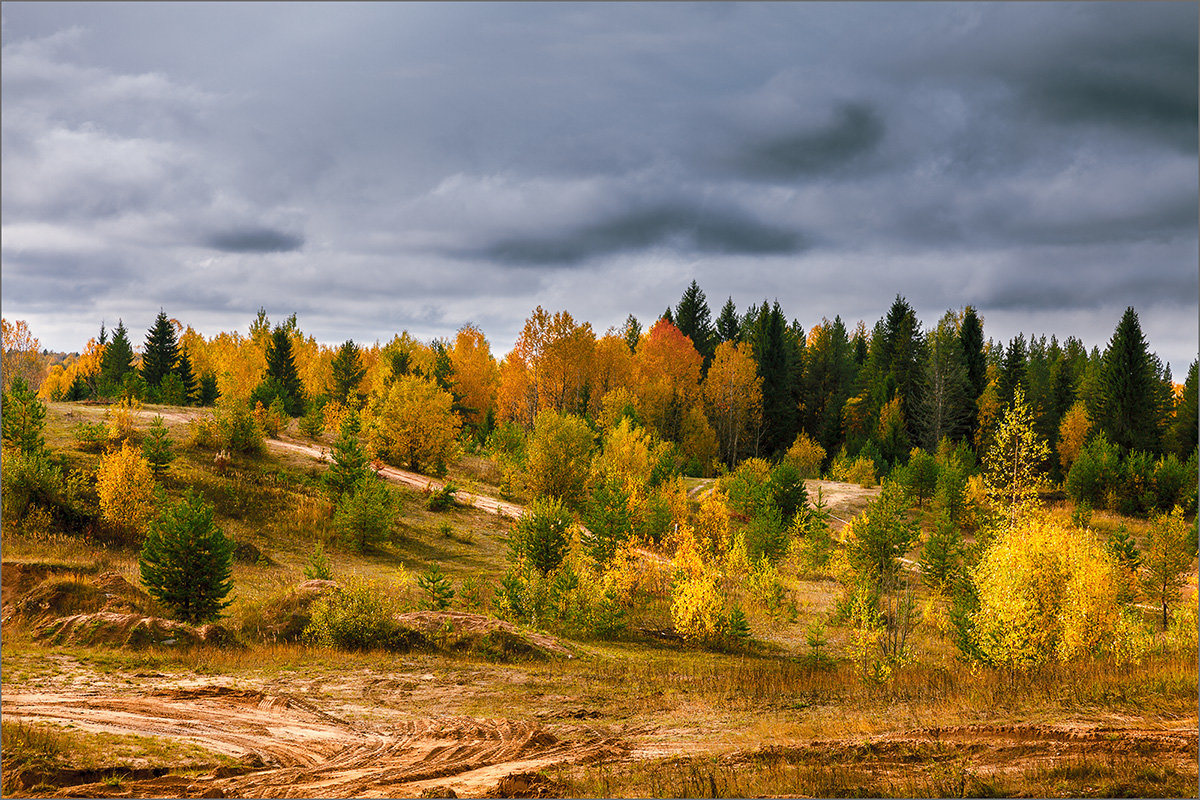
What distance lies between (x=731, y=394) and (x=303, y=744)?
66.3 meters

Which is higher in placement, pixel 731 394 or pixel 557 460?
pixel 731 394

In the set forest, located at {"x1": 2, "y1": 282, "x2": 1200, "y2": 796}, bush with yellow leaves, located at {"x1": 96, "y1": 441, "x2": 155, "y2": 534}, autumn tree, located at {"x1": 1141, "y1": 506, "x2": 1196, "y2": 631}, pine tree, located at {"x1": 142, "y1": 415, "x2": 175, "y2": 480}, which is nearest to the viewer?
forest, located at {"x1": 2, "y1": 282, "x2": 1200, "y2": 796}

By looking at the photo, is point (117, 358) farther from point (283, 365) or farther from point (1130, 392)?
point (1130, 392)

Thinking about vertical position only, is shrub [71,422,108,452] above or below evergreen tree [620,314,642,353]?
below

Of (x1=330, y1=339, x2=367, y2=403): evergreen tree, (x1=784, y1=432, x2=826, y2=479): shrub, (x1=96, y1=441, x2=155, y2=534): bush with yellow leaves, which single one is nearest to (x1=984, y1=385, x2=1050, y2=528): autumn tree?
(x1=96, y1=441, x2=155, y2=534): bush with yellow leaves

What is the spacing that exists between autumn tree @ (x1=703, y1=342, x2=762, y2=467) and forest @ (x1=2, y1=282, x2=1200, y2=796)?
316mm

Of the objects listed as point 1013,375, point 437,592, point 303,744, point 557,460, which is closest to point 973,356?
point 1013,375

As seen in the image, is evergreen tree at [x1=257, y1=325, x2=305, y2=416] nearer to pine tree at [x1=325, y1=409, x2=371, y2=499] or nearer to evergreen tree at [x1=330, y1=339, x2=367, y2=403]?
evergreen tree at [x1=330, y1=339, x2=367, y2=403]

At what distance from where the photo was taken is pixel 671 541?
36.9 metres

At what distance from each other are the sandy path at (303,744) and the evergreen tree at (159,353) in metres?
73.5

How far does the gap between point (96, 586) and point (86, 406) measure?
31.0 m

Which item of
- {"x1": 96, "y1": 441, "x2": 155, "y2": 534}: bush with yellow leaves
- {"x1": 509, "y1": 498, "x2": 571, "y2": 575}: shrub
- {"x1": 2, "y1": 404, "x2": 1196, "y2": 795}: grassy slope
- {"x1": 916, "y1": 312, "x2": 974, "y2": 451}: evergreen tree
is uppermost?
{"x1": 916, "y1": 312, "x2": 974, "y2": 451}: evergreen tree

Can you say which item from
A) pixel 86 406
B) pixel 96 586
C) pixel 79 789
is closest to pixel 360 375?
pixel 86 406

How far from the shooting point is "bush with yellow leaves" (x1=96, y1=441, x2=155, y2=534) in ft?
101
